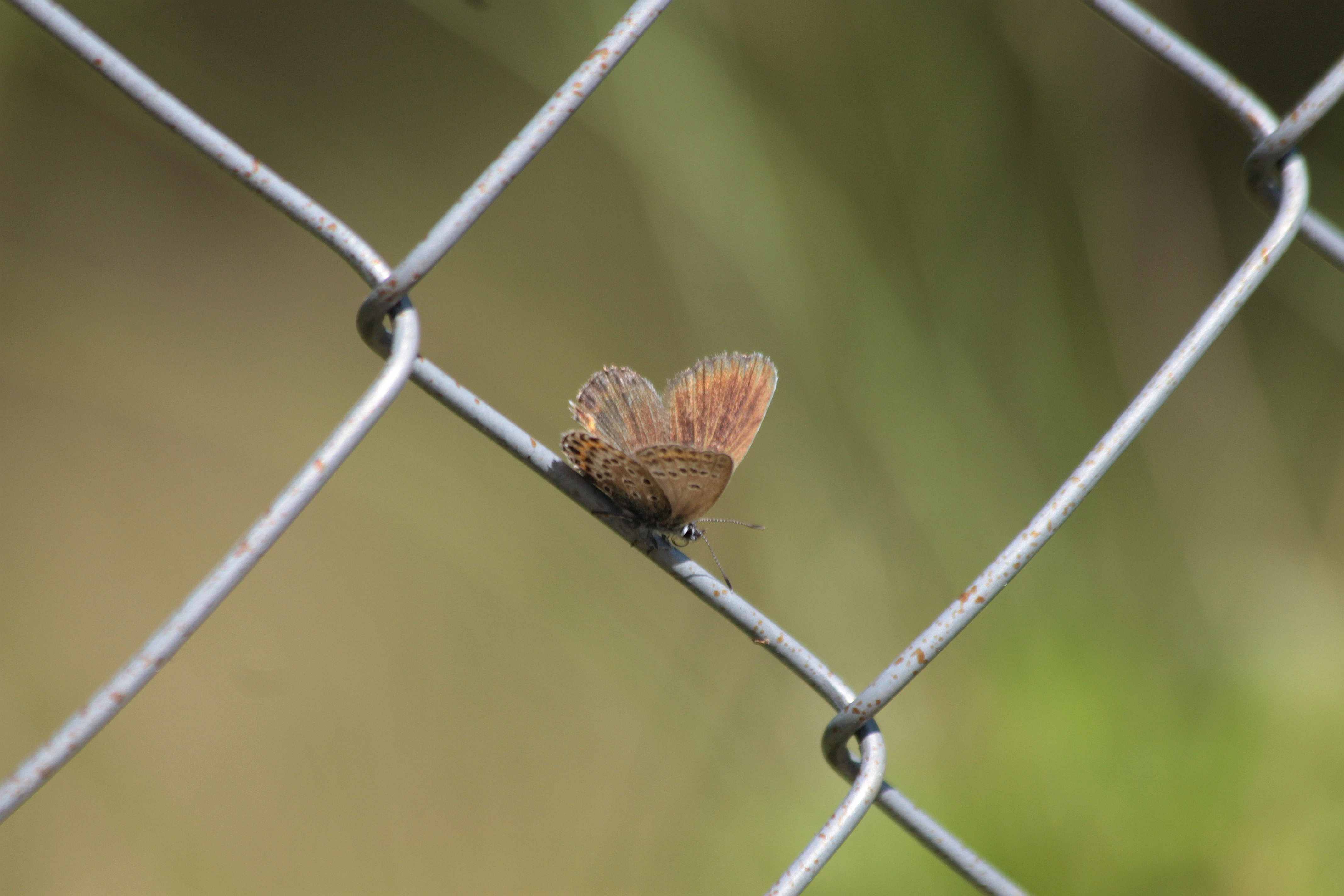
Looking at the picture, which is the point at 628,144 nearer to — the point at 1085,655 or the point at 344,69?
the point at 344,69

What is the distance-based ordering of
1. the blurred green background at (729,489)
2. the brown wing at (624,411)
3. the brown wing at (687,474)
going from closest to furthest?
the brown wing at (687,474) → the brown wing at (624,411) → the blurred green background at (729,489)

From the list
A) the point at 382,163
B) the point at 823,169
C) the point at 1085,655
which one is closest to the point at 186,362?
the point at 382,163

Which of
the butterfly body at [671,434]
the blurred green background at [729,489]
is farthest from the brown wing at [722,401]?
the blurred green background at [729,489]

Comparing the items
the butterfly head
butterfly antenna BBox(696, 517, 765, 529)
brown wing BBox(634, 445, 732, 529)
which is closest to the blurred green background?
butterfly antenna BBox(696, 517, 765, 529)

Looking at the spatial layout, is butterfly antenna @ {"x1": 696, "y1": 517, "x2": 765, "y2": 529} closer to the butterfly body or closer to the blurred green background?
the butterfly body

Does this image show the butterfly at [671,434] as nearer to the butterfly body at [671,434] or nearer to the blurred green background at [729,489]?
the butterfly body at [671,434]
